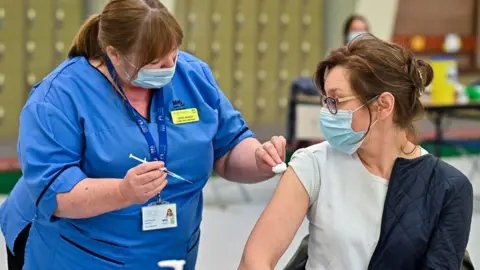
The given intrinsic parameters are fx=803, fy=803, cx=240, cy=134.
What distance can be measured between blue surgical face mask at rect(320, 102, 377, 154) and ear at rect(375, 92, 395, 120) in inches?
1.9

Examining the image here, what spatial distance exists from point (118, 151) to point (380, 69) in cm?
68

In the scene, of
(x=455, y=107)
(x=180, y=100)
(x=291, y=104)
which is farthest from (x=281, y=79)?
(x=180, y=100)

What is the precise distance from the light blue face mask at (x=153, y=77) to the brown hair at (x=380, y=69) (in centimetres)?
38

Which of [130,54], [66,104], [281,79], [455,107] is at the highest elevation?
[130,54]

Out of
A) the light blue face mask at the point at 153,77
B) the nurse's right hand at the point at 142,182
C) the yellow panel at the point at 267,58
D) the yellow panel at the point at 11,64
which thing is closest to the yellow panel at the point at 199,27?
the yellow panel at the point at 267,58

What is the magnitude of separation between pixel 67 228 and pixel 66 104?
1.04 ft

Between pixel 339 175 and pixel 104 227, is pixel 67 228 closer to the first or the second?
pixel 104 227

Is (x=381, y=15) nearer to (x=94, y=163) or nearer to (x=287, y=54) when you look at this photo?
(x=287, y=54)

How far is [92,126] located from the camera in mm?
2008

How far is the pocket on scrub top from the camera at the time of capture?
204 cm

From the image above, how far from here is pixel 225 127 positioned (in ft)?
7.48

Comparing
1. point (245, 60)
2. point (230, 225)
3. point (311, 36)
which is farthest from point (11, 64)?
point (311, 36)

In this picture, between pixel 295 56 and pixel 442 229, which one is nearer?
pixel 442 229

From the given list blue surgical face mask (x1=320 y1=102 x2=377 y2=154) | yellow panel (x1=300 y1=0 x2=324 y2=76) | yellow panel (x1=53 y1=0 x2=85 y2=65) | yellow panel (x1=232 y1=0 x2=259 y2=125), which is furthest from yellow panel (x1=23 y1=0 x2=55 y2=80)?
blue surgical face mask (x1=320 y1=102 x2=377 y2=154)
